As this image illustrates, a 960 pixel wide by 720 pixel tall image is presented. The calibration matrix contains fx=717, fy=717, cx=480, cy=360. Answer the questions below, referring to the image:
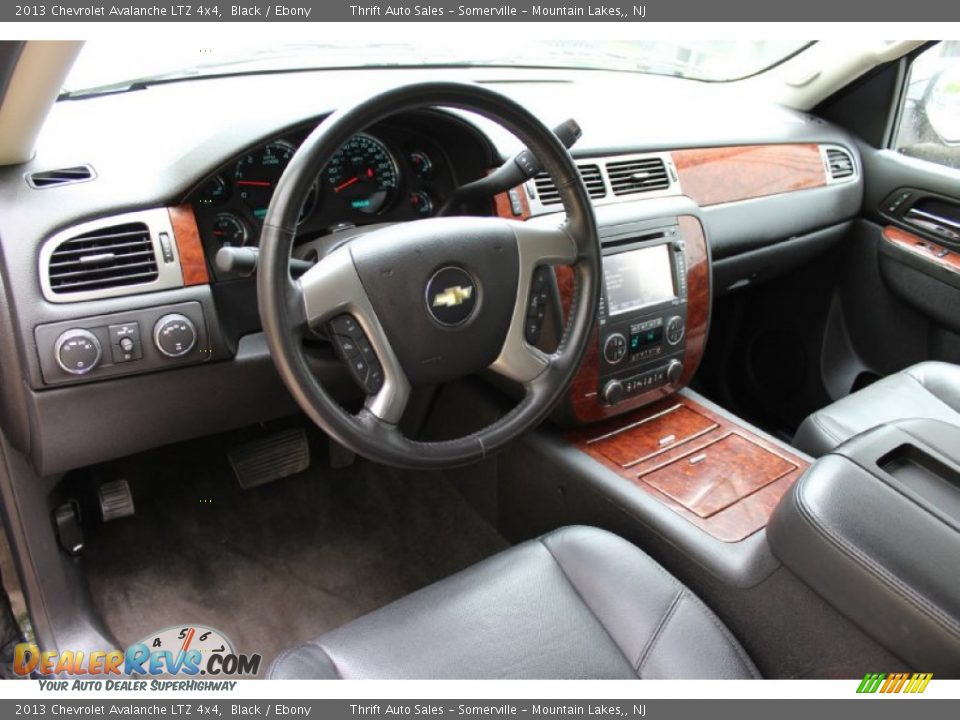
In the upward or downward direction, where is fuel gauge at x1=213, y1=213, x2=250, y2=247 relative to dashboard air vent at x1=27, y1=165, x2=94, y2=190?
downward

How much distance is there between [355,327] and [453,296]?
0.50 ft

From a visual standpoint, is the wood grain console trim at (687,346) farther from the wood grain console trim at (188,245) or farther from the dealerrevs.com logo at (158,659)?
the dealerrevs.com logo at (158,659)

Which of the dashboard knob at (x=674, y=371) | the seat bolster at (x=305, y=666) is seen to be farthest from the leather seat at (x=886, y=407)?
the seat bolster at (x=305, y=666)

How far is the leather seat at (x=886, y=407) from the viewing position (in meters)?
1.57

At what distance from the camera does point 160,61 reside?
148 cm

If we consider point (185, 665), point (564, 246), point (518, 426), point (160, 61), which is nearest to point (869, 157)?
point (564, 246)

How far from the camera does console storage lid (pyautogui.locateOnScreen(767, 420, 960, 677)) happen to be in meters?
0.89

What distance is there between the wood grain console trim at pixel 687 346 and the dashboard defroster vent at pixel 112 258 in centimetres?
79

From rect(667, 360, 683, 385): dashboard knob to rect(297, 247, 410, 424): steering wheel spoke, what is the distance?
2.51 feet

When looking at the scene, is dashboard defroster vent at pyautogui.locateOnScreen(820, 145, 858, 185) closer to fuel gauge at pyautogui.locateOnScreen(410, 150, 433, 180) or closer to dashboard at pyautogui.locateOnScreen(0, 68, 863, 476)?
dashboard at pyautogui.locateOnScreen(0, 68, 863, 476)

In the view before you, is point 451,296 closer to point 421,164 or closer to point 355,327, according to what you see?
point 355,327

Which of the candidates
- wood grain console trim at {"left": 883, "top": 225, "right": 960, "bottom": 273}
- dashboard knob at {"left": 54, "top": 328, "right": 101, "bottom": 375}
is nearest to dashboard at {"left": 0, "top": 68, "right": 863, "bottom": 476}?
dashboard knob at {"left": 54, "top": 328, "right": 101, "bottom": 375}

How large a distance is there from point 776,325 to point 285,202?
208cm

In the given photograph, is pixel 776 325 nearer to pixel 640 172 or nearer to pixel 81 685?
pixel 640 172
